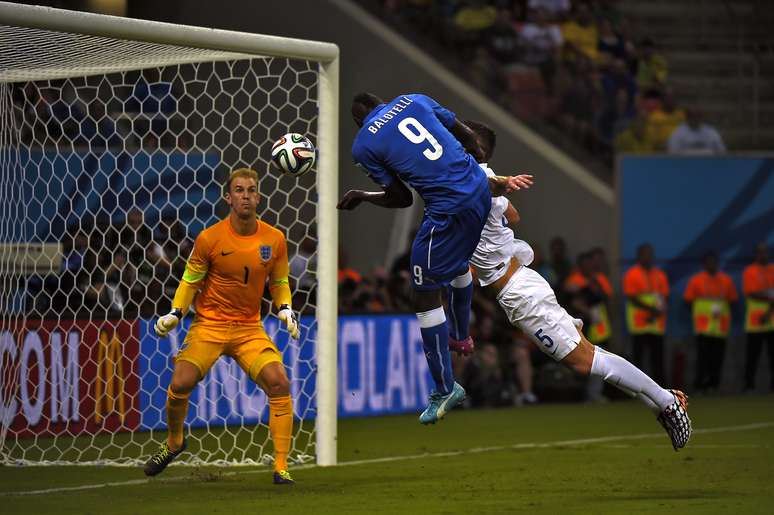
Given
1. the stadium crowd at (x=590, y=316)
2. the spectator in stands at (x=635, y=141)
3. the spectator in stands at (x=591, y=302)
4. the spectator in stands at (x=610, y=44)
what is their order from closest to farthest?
the stadium crowd at (x=590, y=316)
the spectator in stands at (x=591, y=302)
the spectator in stands at (x=635, y=141)
the spectator in stands at (x=610, y=44)

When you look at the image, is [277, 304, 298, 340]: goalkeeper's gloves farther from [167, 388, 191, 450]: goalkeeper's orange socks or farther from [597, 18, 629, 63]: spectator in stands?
[597, 18, 629, 63]: spectator in stands

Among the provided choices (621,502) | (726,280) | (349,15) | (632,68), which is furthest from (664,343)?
(621,502)

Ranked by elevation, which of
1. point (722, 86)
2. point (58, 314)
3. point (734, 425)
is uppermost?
point (722, 86)

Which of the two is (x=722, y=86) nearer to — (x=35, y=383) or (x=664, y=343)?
(x=664, y=343)

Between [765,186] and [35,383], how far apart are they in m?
11.0

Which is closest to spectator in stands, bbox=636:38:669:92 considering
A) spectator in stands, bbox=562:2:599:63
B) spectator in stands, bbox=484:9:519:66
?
spectator in stands, bbox=562:2:599:63

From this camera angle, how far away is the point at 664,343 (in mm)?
19625

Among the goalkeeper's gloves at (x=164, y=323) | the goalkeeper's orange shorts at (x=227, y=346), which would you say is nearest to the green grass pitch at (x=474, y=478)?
the goalkeeper's orange shorts at (x=227, y=346)

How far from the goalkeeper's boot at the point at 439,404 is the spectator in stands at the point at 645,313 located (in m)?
10.1

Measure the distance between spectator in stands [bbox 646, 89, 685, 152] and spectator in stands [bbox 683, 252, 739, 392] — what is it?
77.3 inches

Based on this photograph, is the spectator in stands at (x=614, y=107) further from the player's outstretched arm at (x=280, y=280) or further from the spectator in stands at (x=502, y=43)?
the player's outstretched arm at (x=280, y=280)

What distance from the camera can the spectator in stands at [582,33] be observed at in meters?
22.0

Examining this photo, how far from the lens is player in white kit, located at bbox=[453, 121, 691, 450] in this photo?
924 cm

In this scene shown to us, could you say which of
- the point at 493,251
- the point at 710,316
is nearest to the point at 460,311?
the point at 493,251
